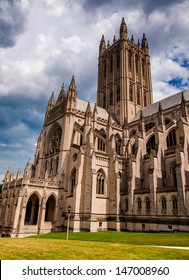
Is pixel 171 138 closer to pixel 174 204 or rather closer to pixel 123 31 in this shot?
pixel 174 204

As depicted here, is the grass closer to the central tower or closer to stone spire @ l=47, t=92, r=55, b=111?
stone spire @ l=47, t=92, r=55, b=111

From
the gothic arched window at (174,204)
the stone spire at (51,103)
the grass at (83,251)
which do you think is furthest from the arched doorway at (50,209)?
the grass at (83,251)

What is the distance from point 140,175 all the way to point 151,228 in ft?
28.9

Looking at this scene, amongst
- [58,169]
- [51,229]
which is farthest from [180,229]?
[58,169]

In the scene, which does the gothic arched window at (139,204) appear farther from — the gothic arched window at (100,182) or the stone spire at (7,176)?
the stone spire at (7,176)

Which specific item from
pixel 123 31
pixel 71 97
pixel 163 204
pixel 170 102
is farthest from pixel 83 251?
pixel 123 31

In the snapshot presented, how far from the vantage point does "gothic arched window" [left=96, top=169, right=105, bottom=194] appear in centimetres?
3469

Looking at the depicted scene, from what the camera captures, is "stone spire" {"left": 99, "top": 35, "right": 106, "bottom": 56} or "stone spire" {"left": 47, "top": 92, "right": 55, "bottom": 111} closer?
"stone spire" {"left": 47, "top": 92, "right": 55, "bottom": 111}

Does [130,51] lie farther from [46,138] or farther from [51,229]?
[51,229]

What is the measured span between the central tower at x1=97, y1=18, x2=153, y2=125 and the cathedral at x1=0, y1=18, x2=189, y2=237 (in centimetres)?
1063

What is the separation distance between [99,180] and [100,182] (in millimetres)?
377

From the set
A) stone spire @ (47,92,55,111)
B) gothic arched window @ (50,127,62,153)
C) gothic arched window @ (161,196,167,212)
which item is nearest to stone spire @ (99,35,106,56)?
stone spire @ (47,92,55,111)

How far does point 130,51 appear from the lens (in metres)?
64.3

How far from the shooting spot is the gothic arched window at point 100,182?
34694 mm
